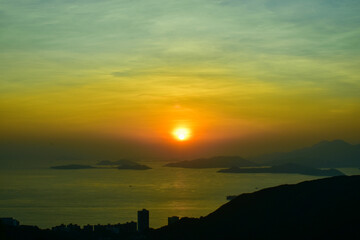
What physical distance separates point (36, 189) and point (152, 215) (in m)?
45.2

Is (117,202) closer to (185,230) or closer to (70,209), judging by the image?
(70,209)

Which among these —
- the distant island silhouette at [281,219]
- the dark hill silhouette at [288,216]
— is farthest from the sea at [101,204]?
the distant island silhouette at [281,219]

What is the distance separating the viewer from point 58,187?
344ft

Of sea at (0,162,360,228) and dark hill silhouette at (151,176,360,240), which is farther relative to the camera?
sea at (0,162,360,228)

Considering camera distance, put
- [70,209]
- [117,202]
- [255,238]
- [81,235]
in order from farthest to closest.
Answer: [117,202] < [70,209] < [81,235] < [255,238]

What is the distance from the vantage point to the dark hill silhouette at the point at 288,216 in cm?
2123


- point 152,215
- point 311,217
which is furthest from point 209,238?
point 152,215

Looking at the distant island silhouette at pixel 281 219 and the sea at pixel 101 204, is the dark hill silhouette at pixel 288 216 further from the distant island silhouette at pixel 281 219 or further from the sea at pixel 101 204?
the sea at pixel 101 204

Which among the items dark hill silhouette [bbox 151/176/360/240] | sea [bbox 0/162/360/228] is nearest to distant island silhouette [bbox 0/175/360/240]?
dark hill silhouette [bbox 151/176/360/240]

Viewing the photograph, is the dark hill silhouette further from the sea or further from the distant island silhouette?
the sea

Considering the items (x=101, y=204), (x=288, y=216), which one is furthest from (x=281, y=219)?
(x=101, y=204)

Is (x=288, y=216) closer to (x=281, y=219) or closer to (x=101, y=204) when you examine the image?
(x=281, y=219)

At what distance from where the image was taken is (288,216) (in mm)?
23266

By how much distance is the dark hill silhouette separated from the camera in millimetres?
21234
